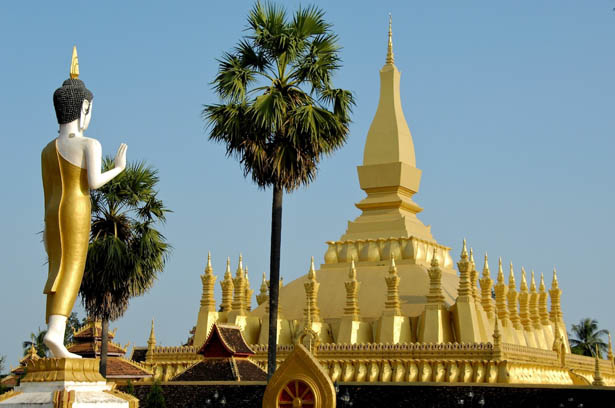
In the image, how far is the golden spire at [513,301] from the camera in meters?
35.9

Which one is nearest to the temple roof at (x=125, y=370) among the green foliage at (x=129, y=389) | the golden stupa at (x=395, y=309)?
the golden stupa at (x=395, y=309)

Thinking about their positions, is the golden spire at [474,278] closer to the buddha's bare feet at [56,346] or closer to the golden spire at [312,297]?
the golden spire at [312,297]

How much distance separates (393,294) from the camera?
101 feet

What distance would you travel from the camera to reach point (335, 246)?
36.8 meters

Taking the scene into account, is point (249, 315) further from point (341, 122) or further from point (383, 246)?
point (341, 122)

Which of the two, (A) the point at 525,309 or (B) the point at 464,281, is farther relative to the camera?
(A) the point at 525,309

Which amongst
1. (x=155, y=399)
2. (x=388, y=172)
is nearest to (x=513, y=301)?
(x=388, y=172)

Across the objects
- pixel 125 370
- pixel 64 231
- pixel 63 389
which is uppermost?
pixel 64 231

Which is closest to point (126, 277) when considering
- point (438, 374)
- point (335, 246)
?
point (438, 374)

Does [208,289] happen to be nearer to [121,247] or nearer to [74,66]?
[121,247]

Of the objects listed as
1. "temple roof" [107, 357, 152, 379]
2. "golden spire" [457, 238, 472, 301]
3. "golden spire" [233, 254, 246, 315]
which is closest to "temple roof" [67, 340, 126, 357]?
"temple roof" [107, 357, 152, 379]

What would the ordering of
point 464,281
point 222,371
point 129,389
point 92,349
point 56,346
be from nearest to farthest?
point 56,346 → point 129,389 → point 222,371 → point 464,281 → point 92,349

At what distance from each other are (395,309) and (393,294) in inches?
20.2

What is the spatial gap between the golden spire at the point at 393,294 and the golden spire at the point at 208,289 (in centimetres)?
735
